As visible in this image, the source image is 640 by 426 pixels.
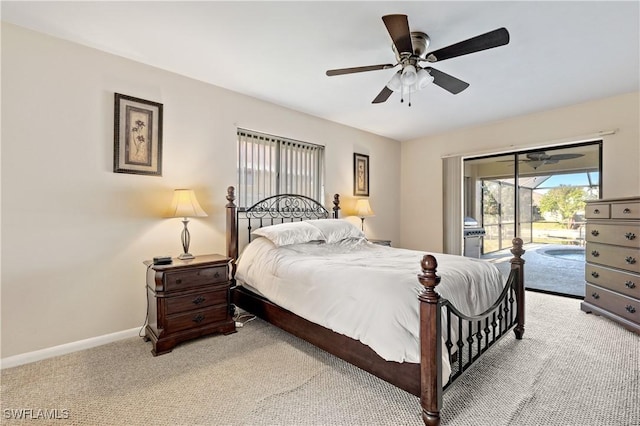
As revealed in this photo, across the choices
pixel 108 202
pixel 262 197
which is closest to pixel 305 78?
pixel 262 197

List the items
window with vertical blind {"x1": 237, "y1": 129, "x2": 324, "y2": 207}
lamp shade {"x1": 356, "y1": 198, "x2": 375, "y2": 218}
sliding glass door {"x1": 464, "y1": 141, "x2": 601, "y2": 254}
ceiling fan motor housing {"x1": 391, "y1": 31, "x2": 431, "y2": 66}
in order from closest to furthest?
1. ceiling fan motor housing {"x1": 391, "y1": 31, "x2": 431, "y2": 66}
2. window with vertical blind {"x1": 237, "y1": 129, "x2": 324, "y2": 207}
3. sliding glass door {"x1": 464, "y1": 141, "x2": 601, "y2": 254}
4. lamp shade {"x1": 356, "y1": 198, "x2": 375, "y2": 218}

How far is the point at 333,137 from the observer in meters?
4.64

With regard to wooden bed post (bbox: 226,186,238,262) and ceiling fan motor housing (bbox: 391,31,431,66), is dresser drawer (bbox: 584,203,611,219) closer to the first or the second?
ceiling fan motor housing (bbox: 391,31,431,66)

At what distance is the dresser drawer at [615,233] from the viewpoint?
2852mm

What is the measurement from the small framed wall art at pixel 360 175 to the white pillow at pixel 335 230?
136 centimetres

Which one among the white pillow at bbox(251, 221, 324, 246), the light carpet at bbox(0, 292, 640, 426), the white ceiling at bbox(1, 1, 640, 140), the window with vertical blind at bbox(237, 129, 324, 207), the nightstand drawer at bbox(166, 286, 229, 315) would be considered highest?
the white ceiling at bbox(1, 1, 640, 140)

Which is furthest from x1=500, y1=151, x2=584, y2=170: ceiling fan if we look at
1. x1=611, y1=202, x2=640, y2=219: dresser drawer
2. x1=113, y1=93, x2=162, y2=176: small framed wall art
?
x1=113, y1=93, x2=162, y2=176: small framed wall art

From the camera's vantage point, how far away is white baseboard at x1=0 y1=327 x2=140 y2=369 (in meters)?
2.25

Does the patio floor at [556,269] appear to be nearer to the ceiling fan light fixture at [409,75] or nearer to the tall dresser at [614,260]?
the tall dresser at [614,260]

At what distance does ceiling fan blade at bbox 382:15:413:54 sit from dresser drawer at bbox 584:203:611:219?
2.80m

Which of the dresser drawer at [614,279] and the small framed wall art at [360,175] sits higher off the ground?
the small framed wall art at [360,175]

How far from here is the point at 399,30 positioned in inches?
74.9
